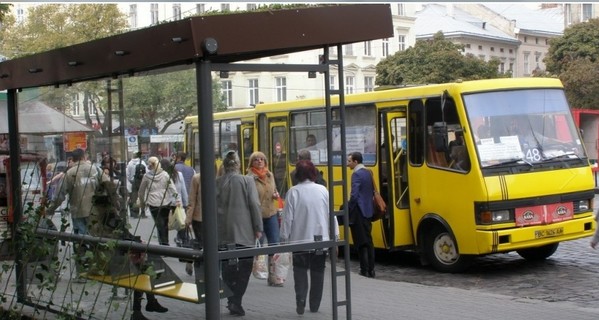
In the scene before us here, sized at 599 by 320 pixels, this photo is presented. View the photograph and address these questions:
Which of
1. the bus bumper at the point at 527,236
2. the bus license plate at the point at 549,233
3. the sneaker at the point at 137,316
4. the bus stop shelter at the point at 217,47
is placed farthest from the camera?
the bus license plate at the point at 549,233

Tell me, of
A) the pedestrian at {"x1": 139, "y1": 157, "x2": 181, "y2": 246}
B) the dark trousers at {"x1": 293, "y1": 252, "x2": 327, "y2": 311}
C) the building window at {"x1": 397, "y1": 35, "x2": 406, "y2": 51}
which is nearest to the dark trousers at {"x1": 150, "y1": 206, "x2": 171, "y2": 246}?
the pedestrian at {"x1": 139, "y1": 157, "x2": 181, "y2": 246}

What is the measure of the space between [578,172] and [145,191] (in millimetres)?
7497

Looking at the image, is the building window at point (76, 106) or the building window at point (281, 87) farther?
the building window at point (76, 106)

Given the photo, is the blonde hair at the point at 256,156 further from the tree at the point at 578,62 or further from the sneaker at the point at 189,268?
the tree at the point at 578,62

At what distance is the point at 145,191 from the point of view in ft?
26.6

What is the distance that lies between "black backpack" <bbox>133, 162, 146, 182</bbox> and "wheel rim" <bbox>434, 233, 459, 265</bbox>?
6.22 meters

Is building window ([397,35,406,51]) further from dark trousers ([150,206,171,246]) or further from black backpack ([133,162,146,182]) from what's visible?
dark trousers ([150,206,171,246])

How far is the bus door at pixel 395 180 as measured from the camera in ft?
46.3

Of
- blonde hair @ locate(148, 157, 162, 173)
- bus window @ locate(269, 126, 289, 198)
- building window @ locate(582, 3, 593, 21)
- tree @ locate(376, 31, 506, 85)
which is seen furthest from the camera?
building window @ locate(582, 3, 593, 21)

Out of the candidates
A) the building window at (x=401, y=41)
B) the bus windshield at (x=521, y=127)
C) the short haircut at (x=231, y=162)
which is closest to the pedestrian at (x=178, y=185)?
the short haircut at (x=231, y=162)

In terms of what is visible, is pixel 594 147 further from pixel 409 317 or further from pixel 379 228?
Answer: pixel 409 317

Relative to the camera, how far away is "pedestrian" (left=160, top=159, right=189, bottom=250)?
7.66 meters

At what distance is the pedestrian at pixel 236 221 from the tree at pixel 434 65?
44426 mm

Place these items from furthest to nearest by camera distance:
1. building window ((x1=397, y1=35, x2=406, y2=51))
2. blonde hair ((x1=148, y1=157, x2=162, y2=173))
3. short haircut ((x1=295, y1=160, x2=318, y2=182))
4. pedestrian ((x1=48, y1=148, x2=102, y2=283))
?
building window ((x1=397, y1=35, x2=406, y2=51)) → pedestrian ((x1=48, y1=148, x2=102, y2=283)) → short haircut ((x1=295, y1=160, x2=318, y2=182)) → blonde hair ((x1=148, y1=157, x2=162, y2=173))
